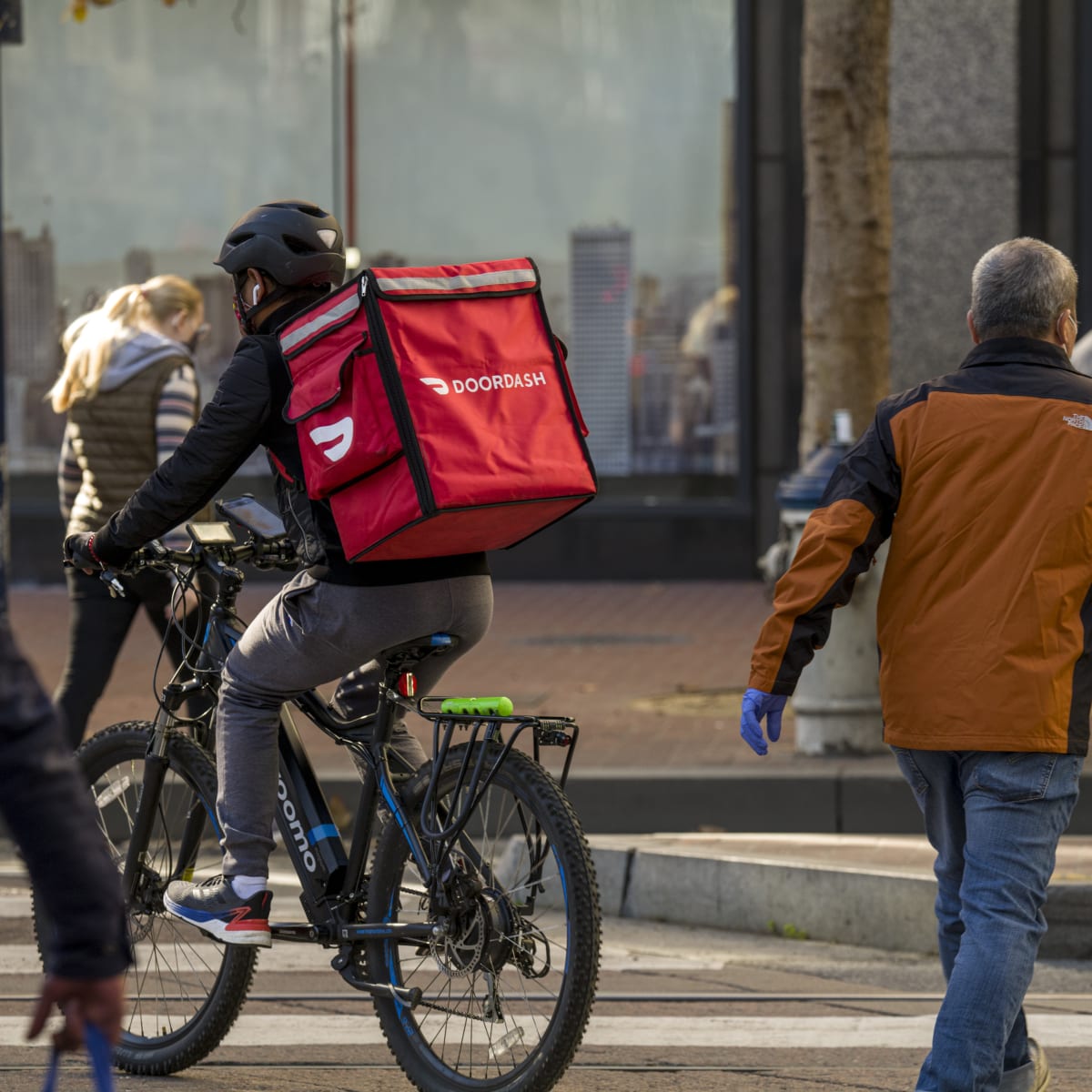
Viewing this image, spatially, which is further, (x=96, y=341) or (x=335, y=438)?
(x=96, y=341)

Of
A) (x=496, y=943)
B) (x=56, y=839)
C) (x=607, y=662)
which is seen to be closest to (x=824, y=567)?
(x=496, y=943)

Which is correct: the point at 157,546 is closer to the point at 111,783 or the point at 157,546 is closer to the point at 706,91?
the point at 111,783

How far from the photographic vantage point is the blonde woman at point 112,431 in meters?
6.58

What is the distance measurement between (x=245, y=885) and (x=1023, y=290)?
73.9 inches

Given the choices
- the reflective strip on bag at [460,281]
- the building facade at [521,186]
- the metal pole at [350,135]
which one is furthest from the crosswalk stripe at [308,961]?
the metal pole at [350,135]

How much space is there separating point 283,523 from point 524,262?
2.47ft

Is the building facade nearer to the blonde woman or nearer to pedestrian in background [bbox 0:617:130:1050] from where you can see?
the blonde woman

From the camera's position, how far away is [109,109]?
14383mm

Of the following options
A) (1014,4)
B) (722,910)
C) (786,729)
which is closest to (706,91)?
(1014,4)

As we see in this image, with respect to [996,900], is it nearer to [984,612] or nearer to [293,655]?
[984,612]

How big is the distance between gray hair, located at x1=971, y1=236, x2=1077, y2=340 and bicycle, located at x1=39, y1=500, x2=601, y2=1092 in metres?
1.08

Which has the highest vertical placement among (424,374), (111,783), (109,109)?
(109,109)

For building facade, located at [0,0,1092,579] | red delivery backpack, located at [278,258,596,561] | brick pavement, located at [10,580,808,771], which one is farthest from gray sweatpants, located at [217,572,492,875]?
building facade, located at [0,0,1092,579]

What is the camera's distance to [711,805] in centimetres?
719
